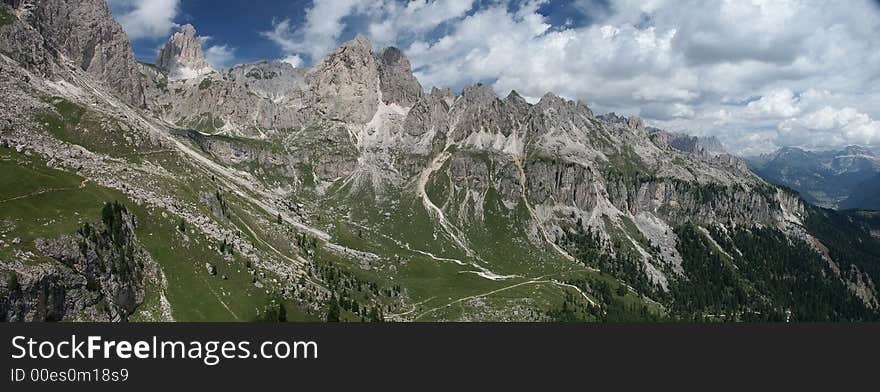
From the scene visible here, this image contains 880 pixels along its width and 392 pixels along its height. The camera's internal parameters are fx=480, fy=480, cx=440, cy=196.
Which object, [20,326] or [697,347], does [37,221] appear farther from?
[697,347]

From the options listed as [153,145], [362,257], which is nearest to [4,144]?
[153,145]

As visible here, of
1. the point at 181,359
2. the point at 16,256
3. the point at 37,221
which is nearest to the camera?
the point at 181,359

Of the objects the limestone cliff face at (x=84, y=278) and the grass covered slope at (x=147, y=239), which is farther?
the grass covered slope at (x=147, y=239)

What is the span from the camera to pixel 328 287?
153375mm

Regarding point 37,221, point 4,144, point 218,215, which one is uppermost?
point 4,144

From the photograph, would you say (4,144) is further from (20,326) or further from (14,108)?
(20,326)

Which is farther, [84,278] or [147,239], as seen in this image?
[147,239]

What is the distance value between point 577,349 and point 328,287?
13444cm

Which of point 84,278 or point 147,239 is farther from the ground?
point 147,239

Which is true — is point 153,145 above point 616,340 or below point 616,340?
above

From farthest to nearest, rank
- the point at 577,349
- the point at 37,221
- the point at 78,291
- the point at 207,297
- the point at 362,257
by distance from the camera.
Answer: the point at 362,257 → the point at 207,297 → the point at 37,221 → the point at 78,291 → the point at 577,349

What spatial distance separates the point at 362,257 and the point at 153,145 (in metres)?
90.2

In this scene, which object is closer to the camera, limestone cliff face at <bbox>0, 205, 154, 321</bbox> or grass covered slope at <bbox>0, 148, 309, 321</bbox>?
limestone cliff face at <bbox>0, 205, 154, 321</bbox>

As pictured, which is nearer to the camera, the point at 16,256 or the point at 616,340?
the point at 616,340
